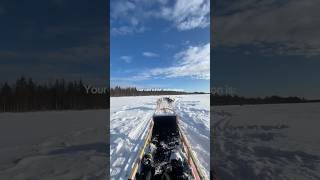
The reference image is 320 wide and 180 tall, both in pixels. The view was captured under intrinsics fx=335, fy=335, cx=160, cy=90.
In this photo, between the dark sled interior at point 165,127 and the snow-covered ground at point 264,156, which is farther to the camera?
the dark sled interior at point 165,127

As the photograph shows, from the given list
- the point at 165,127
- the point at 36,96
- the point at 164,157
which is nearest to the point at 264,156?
the point at 165,127

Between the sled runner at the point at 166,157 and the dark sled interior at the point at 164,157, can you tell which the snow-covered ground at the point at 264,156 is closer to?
the sled runner at the point at 166,157

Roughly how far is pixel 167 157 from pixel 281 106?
34.6 m

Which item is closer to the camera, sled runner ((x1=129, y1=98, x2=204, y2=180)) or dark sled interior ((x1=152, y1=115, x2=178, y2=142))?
sled runner ((x1=129, y1=98, x2=204, y2=180))

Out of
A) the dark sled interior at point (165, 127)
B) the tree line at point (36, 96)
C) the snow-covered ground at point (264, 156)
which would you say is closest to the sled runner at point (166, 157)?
the dark sled interior at point (165, 127)

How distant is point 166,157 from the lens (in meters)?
7.59

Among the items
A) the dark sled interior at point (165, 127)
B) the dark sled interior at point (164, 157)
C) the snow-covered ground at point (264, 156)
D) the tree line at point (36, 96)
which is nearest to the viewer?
the dark sled interior at point (164, 157)

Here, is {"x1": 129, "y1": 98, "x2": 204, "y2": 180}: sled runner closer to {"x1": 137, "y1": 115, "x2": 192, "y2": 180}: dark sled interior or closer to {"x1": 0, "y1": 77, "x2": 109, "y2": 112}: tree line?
{"x1": 137, "y1": 115, "x2": 192, "y2": 180}: dark sled interior

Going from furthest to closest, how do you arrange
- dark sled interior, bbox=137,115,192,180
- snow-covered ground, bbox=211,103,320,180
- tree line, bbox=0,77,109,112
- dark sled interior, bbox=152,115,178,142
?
tree line, bbox=0,77,109,112 → dark sled interior, bbox=152,115,178,142 → snow-covered ground, bbox=211,103,320,180 → dark sled interior, bbox=137,115,192,180

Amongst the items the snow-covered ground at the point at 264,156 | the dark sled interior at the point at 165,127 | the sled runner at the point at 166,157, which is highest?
the dark sled interior at the point at 165,127

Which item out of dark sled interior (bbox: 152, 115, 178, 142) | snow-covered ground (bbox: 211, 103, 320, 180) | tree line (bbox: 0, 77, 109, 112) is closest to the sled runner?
dark sled interior (bbox: 152, 115, 178, 142)

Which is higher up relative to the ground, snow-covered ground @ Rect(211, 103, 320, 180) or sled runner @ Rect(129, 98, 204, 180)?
sled runner @ Rect(129, 98, 204, 180)

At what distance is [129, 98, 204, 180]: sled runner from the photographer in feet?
21.6

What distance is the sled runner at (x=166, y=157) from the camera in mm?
6598
